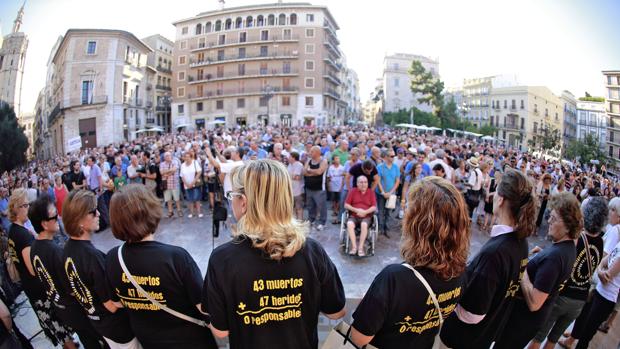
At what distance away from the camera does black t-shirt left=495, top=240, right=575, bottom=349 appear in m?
1.94

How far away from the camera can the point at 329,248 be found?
19.0 feet

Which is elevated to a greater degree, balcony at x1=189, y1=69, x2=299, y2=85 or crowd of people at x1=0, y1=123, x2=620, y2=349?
balcony at x1=189, y1=69, x2=299, y2=85

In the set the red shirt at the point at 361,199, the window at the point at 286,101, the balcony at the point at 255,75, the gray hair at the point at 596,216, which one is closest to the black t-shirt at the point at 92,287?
the gray hair at the point at 596,216

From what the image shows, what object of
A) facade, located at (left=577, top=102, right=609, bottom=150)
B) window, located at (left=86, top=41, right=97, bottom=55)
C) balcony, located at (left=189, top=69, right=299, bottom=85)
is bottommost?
facade, located at (left=577, top=102, right=609, bottom=150)

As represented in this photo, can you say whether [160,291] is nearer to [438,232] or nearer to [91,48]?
[438,232]

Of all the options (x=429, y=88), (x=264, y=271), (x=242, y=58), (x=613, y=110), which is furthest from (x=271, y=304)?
(x=429, y=88)

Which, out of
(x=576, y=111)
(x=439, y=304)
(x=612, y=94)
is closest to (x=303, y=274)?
(x=439, y=304)

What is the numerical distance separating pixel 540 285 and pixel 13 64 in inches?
287

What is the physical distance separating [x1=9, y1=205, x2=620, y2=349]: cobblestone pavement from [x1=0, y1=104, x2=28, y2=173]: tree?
79.9 inches

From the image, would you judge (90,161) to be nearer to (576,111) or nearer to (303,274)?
(303,274)

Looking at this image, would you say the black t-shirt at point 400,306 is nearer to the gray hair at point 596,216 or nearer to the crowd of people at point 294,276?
the crowd of people at point 294,276

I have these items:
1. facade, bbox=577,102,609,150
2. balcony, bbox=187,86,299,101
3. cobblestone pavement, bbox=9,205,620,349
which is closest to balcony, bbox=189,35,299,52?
balcony, bbox=187,86,299,101

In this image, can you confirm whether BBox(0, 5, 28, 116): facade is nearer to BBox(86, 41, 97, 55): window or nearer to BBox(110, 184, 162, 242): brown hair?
BBox(86, 41, 97, 55): window

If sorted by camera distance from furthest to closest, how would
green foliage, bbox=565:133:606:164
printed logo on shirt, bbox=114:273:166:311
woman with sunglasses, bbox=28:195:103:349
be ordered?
green foliage, bbox=565:133:606:164 < woman with sunglasses, bbox=28:195:103:349 < printed logo on shirt, bbox=114:273:166:311
